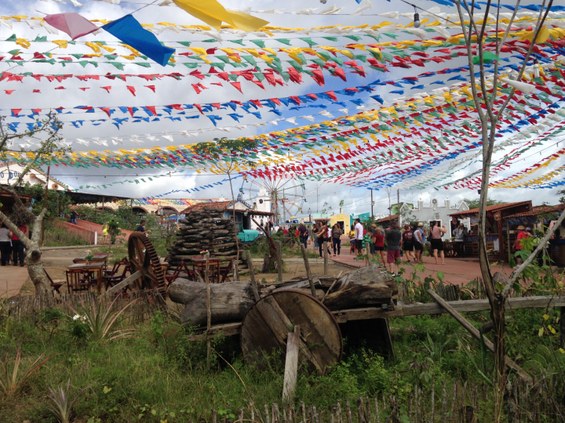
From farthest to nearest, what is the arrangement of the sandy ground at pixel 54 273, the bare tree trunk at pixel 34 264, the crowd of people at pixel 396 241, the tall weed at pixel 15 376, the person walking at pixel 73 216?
the person walking at pixel 73 216, the crowd of people at pixel 396 241, the sandy ground at pixel 54 273, the bare tree trunk at pixel 34 264, the tall weed at pixel 15 376

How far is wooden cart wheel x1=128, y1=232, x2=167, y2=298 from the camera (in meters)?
7.40

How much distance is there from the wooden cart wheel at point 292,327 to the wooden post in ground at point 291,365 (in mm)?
135

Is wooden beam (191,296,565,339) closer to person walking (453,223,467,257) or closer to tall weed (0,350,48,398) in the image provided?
tall weed (0,350,48,398)

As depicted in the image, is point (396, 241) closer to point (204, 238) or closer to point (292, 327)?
point (204, 238)

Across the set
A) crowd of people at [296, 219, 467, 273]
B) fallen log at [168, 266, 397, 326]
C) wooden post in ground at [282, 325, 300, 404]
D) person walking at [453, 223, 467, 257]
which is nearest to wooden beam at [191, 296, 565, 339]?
fallen log at [168, 266, 397, 326]

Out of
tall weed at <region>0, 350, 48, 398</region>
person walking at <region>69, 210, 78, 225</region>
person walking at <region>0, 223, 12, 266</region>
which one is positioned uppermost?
person walking at <region>69, 210, 78, 225</region>

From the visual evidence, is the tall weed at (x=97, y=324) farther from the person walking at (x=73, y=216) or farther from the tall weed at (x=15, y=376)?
the person walking at (x=73, y=216)

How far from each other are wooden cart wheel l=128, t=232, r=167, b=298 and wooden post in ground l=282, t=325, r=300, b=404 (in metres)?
3.61

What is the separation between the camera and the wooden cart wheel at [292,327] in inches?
172

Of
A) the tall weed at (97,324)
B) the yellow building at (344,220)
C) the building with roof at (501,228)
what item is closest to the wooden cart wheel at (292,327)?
the tall weed at (97,324)

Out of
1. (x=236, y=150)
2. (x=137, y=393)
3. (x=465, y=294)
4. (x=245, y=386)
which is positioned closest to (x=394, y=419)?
(x=245, y=386)

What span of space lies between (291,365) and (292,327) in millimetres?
455

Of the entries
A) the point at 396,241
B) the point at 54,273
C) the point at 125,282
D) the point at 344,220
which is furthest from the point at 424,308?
the point at 344,220

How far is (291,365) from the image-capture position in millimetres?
3945
